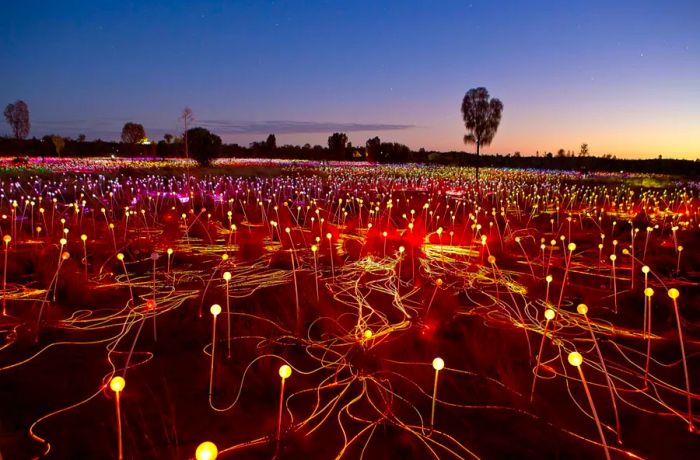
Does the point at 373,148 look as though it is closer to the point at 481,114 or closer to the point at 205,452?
the point at 481,114

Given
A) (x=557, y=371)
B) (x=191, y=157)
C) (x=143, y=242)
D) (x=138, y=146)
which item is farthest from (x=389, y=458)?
(x=138, y=146)

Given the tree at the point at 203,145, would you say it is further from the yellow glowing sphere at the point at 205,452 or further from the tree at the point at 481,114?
the yellow glowing sphere at the point at 205,452

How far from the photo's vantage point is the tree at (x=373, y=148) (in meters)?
51.1

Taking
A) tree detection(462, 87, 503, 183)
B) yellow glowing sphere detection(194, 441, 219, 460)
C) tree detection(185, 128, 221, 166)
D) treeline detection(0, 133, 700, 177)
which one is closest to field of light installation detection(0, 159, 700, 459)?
yellow glowing sphere detection(194, 441, 219, 460)

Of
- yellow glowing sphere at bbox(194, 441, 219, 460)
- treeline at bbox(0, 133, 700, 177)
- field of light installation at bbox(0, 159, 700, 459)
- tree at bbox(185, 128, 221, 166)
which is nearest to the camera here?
yellow glowing sphere at bbox(194, 441, 219, 460)

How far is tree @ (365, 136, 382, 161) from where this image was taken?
5109 cm

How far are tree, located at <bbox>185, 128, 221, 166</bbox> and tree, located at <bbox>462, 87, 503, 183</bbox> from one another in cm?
1528

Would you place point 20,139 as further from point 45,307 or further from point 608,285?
point 608,285

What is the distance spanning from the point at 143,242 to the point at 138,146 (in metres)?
45.8

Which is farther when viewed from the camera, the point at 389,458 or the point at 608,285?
the point at 608,285

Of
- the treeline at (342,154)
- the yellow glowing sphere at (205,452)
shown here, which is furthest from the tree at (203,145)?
the yellow glowing sphere at (205,452)

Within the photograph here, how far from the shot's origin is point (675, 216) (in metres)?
13.2

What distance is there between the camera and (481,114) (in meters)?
24.6

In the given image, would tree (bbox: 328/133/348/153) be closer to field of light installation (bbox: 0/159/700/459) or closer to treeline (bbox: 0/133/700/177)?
treeline (bbox: 0/133/700/177)
